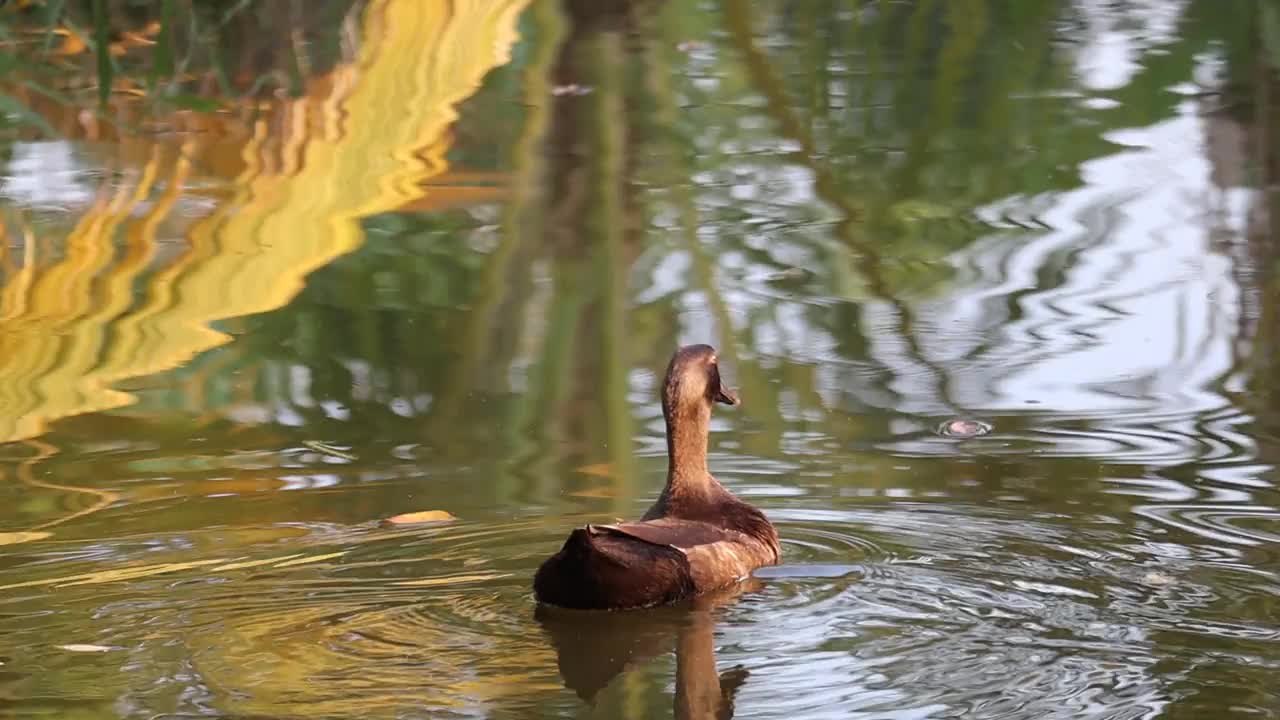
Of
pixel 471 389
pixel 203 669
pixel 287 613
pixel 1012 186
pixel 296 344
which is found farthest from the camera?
pixel 1012 186

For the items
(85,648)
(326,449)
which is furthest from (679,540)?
(326,449)

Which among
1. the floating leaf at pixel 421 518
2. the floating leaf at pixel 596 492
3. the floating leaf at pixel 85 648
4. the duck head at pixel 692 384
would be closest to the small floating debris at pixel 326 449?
the floating leaf at pixel 421 518

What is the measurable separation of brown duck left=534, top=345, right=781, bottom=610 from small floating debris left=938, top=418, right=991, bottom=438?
76cm

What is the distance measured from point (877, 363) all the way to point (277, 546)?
2428mm

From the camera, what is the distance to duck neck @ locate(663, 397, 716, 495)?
5891 mm

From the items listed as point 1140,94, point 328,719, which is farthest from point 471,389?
point 1140,94

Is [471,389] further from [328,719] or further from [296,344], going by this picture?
[328,719]

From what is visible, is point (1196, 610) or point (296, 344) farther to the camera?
point (296, 344)

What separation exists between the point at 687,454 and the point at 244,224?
4.03 metres

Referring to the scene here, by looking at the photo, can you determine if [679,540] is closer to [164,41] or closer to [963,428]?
[963,428]

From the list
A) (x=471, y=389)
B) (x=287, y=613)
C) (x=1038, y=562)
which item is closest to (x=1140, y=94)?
(x=471, y=389)

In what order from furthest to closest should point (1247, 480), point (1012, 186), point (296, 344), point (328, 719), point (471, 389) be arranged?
point (1012, 186), point (296, 344), point (471, 389), point (1247, 480), point (328, 719)

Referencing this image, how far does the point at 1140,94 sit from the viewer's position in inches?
460

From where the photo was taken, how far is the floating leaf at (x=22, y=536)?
5902mm
